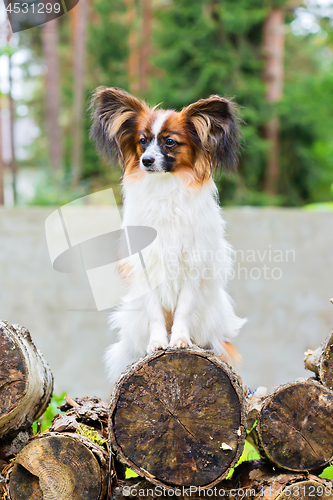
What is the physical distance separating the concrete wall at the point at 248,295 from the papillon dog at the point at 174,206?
3.15 meters

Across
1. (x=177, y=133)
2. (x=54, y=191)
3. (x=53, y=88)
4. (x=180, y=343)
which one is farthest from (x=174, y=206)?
(x=53, y=88)

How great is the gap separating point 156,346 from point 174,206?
2.46 ft

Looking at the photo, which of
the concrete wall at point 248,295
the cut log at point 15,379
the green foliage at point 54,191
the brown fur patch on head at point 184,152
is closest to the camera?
the cut log at point 15,379

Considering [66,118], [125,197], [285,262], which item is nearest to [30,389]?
[125,197]

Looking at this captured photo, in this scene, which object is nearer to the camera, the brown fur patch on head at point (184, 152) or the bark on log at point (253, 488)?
the bark on log at point (253, 488)

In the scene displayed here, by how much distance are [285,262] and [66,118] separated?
987cm

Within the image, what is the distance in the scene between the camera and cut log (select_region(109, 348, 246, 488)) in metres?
2.10

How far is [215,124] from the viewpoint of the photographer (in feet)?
8.06

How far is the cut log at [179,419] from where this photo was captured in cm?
210

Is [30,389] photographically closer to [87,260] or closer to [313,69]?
[87,260]

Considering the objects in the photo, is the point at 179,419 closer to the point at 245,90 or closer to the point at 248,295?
the point at 248,295

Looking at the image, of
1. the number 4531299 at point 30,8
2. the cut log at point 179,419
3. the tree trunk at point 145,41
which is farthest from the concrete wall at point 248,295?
the tree trunk at point 145,41
